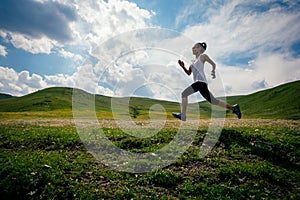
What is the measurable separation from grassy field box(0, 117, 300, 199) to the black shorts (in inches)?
115

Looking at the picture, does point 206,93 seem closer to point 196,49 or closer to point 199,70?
point 199,70

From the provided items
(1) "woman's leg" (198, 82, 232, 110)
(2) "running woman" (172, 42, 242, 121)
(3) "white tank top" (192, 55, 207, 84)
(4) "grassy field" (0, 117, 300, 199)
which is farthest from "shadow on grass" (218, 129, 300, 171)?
(3) "white tank top" (192, 55, 207, 84)

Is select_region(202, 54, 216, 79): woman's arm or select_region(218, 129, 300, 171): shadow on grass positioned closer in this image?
select_region(218, 129, 300, 171): shadow on grass

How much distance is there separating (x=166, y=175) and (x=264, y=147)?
22.4 feet

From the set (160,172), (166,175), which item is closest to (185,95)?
(160,172)

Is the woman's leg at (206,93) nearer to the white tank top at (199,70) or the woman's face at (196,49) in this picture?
the white tank top at (199,70)

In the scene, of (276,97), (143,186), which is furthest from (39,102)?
(143,186)

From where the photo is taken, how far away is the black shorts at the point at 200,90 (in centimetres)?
1375

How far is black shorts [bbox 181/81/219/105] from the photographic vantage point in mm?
13750

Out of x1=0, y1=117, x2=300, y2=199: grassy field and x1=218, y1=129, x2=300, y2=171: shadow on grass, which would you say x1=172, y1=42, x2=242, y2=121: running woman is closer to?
x1=218, y1=129, x2=300, y2=171: shadow on grass

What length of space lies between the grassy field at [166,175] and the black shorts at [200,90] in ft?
9.61

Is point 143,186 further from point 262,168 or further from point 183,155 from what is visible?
point 262,168

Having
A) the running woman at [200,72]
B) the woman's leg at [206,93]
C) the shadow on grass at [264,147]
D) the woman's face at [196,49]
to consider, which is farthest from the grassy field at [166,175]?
the woman's face at [196,49]

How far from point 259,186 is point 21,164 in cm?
1086
